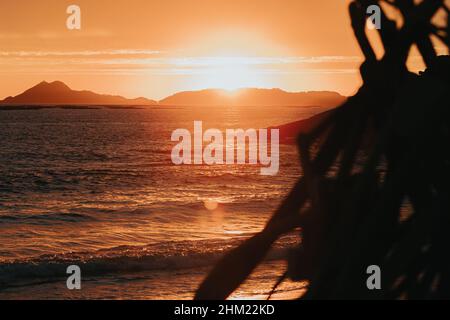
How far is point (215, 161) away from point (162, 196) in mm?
23750

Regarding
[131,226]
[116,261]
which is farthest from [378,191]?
[131,226]

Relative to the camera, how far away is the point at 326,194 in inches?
62.7

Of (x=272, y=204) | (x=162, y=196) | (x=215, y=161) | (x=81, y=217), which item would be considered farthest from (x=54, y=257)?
(x=215, y=161)

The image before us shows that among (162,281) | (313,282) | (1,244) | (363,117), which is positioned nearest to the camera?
(313,282)

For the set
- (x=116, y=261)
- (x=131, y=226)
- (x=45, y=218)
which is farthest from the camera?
(x=45, y=218)

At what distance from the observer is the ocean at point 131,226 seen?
15016 millimetres

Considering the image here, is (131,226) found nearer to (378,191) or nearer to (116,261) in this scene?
(116,261)

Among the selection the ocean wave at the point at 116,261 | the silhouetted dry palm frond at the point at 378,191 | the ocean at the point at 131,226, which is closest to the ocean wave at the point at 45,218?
the ocean at the point at 131,226

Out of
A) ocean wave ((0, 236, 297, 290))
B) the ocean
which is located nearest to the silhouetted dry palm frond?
the ocean

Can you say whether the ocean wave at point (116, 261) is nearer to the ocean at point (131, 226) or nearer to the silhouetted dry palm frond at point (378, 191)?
the ocean at point (131, 226)

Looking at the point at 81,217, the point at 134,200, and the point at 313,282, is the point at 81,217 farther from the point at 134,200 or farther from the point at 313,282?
the point at 313,282

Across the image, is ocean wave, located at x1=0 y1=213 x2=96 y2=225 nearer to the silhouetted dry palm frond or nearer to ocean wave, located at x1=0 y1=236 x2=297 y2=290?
ocean wave, located at x1=0 y1=236 x2=297 y2=290

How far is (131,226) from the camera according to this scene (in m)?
23.3

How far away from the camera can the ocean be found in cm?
1502
